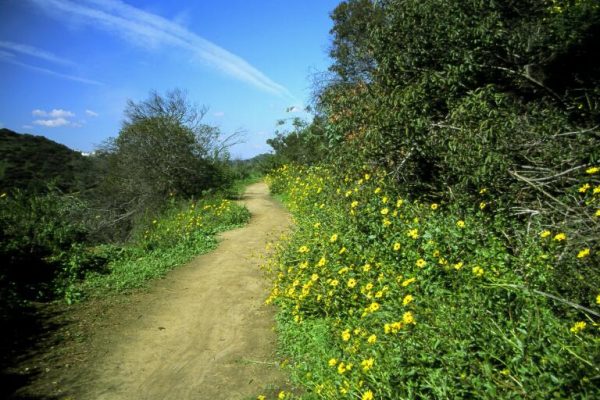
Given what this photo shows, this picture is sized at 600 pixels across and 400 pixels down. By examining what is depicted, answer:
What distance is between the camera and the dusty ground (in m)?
3.66

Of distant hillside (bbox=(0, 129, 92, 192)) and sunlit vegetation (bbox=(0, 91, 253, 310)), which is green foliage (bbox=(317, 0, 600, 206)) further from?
distant hillside (bbox=(0, 129, 92, 192))

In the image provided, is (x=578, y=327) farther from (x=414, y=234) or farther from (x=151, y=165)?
(x=151, y=165)

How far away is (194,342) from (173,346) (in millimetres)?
233

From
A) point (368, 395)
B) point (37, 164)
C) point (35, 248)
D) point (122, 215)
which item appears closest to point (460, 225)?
point (368, 395)

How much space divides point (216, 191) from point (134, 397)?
10912mm

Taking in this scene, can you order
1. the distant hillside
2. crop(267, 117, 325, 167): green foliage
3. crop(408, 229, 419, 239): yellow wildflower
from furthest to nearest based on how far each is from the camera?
1. the distant hillside
2. crop(267, 117, 325, 167): green foliage
3. crop(408, 229, 419, 239): yellow wildflower

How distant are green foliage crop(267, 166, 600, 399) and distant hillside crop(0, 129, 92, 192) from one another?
1346cm

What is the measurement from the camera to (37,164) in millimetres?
22781

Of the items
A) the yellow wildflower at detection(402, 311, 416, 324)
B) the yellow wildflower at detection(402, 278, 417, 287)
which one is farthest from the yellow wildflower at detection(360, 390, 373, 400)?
the yellow wildflower at detection(402, 278, 417, 287)

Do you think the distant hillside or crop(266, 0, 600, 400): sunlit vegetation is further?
the distant hillside

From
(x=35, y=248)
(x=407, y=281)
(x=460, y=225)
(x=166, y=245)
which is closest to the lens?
(x=407, y=281)

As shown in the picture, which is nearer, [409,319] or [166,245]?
[409,319]

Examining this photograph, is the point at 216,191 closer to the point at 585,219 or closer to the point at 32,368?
the point at 32,368

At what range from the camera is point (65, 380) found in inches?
152
